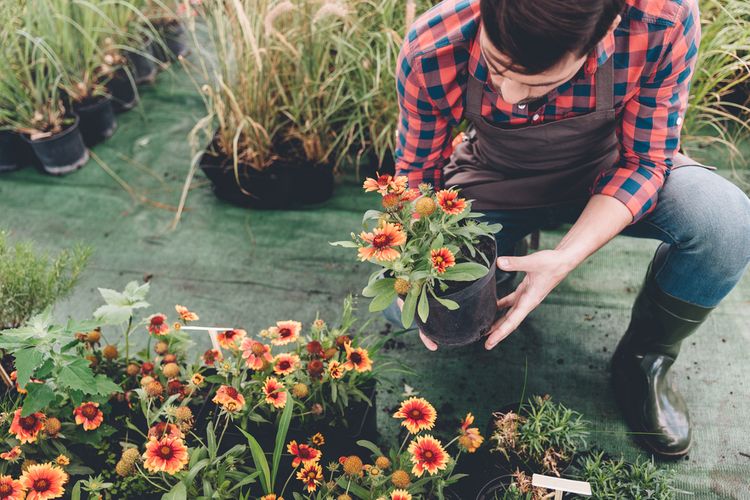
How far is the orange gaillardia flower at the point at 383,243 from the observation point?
101 cm

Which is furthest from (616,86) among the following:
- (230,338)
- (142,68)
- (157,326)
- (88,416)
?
(142,68)

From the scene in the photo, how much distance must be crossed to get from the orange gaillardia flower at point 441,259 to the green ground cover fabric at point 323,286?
71 centimetres

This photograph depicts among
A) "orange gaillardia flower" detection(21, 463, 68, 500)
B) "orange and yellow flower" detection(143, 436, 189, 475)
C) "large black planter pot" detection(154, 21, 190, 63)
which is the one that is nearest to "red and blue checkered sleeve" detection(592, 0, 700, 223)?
"orange and yellow flower" detection(143, 436, 189, 475)

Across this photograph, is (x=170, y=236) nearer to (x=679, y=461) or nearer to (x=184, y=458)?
(x=184, y=458)

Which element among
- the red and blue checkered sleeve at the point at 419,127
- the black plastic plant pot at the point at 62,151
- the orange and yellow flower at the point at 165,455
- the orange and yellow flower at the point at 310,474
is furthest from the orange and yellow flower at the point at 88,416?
the black plastic plant pot at the point at 62,151

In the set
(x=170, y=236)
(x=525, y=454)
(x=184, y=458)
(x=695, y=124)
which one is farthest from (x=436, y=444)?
(x=695, y=124)

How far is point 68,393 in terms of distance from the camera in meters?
1.23

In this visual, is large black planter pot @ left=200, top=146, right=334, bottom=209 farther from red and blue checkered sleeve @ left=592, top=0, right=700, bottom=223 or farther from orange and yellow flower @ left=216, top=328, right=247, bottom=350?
red and blue checkered sleeve @ left=592, top=0, right=700, bottom=223

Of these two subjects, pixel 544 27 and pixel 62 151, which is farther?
pixel 62 151

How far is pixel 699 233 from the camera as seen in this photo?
4.25 ft

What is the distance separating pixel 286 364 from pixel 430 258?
1.31 ft

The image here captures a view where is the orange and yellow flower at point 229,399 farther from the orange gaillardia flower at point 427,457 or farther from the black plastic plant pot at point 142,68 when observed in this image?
the black plastic plant pot at point 142,68

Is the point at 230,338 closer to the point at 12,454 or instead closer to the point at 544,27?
the point at 12,454

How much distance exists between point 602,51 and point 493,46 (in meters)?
0.37
